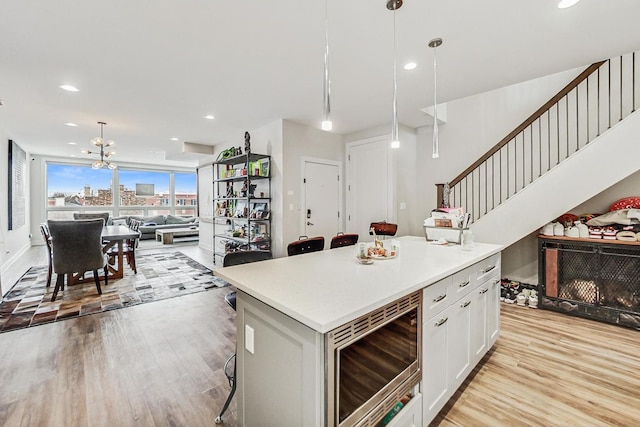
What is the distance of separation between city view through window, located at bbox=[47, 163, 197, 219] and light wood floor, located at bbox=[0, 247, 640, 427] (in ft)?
25.6

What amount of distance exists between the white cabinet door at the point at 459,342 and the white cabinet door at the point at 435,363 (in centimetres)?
5

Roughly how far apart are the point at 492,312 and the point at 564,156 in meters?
2.80

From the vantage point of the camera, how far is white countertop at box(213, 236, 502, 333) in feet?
3.60

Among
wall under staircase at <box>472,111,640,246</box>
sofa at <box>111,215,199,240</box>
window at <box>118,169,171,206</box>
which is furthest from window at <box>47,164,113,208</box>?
wall under staircase at <box>472,111,640,246</box>

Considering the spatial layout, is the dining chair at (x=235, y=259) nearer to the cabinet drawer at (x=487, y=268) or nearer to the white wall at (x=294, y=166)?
the cabinet drawer at (x=487, y=268)

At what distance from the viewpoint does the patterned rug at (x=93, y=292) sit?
126 inches

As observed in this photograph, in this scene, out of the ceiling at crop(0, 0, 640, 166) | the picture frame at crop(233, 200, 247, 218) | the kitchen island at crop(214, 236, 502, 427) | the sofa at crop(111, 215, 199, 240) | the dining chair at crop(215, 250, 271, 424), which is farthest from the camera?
the sofa at crop(111, 215, 199, 240)

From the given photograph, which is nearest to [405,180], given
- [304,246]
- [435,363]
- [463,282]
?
[304,246]

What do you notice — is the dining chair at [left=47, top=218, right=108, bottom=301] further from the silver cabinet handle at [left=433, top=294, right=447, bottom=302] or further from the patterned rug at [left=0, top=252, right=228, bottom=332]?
the silver cabinet handle at [left=433, top=294, right=447, bottom=302]

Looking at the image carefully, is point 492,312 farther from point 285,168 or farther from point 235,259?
point 285,168

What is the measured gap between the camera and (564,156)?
148 inches

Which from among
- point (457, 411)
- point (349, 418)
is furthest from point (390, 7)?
point (457, 411)

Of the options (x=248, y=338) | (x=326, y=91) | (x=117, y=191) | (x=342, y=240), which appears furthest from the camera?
(x=117, y=191)

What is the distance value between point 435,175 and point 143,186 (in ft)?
32.4
